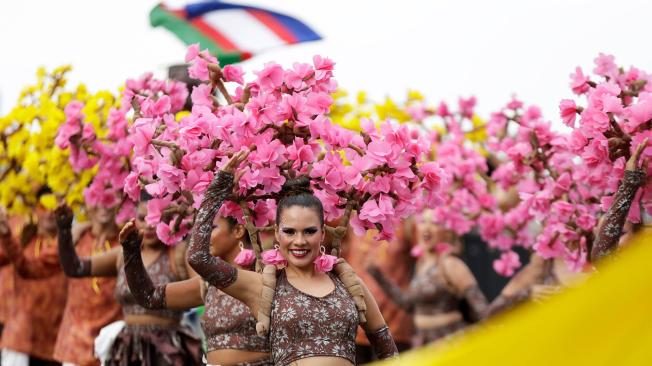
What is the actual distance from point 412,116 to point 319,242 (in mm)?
4942

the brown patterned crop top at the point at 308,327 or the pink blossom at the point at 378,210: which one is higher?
the pink blossom at the point at 378,210

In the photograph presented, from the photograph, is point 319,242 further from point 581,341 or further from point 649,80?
point 581,341

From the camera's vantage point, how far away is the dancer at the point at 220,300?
4730mm

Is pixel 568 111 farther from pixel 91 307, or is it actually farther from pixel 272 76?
pixel 91 307

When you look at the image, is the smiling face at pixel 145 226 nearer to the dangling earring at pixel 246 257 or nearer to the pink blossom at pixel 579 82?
the dangling earring at pixel 246 257

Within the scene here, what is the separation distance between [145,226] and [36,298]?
2530mm

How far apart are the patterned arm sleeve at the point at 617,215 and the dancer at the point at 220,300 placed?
1.60 meters

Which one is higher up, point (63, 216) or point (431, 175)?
point (431, 175)

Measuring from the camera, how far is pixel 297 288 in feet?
13.9

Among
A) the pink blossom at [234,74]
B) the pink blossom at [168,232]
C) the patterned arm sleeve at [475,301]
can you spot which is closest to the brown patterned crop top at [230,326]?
the pink blossom at [168,232]

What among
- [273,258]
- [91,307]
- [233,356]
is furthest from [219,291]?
[91,307]

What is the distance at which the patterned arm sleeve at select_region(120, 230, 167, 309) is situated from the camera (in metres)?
4.98

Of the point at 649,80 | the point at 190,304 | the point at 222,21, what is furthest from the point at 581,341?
the point at 222,21

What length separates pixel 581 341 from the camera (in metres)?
1.69
